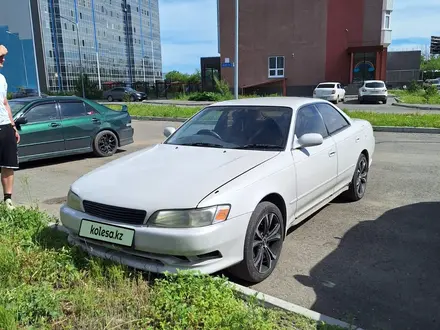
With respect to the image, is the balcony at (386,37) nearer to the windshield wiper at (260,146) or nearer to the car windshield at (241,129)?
the car windshield at (241,129)

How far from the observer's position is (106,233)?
3.13 metres

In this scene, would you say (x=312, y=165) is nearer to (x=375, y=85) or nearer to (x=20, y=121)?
(x=20, y=121)

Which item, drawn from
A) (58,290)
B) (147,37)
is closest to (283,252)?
(58,290)

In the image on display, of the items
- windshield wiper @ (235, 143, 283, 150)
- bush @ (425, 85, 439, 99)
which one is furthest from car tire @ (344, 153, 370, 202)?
bush @ (425, 85, 439, 99)

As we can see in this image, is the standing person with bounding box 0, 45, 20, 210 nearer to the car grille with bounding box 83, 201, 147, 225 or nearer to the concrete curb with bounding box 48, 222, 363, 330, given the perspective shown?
the car grille with bounding box 83, 201, 147, 225

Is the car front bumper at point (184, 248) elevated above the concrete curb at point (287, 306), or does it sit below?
above

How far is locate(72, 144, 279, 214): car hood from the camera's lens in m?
3.08

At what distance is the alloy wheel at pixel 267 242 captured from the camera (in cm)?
335

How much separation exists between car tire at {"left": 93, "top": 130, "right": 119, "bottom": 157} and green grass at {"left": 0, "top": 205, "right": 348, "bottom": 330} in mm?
5848

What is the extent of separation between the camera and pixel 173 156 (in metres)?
4.04

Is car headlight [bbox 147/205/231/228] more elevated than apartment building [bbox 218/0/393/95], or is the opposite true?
apartment building [bbox 218/0/393/95]

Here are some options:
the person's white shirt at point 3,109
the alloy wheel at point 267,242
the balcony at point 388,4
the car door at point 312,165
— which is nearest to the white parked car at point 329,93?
the balcony at point 388,4

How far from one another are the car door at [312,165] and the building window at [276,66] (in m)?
34.4

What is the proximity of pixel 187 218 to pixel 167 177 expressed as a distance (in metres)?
0.60
